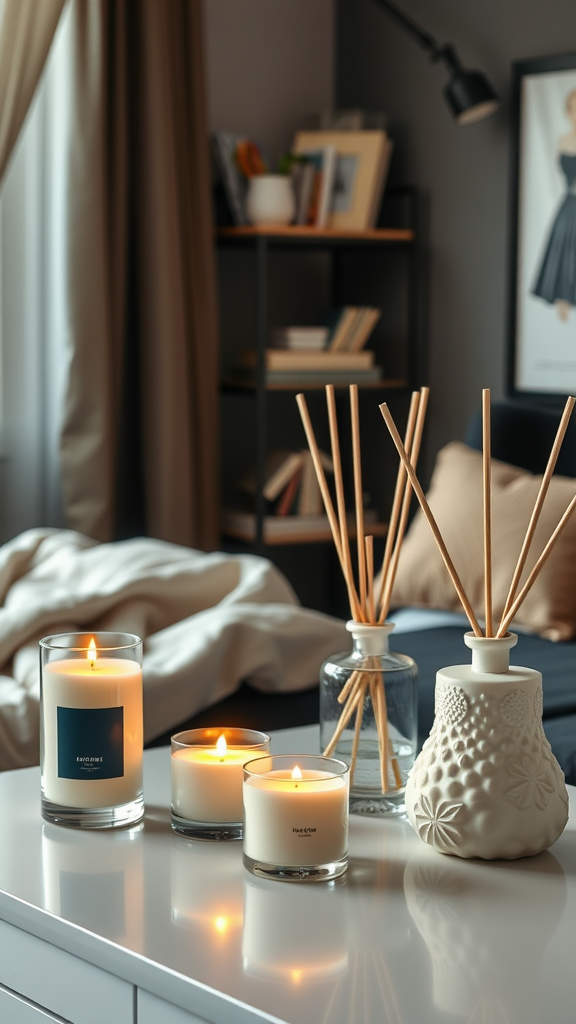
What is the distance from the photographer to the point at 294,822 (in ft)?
2.87

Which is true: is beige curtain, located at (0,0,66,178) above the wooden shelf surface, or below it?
above

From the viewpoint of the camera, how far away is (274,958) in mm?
764

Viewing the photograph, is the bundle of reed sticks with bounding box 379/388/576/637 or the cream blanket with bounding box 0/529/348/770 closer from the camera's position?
the bundle of reed sticks with bounding box 379/388/576/637

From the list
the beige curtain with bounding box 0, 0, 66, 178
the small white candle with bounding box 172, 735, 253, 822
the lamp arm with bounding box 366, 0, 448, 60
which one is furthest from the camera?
the lamp arm with bounding box 366, 0, 448, 60

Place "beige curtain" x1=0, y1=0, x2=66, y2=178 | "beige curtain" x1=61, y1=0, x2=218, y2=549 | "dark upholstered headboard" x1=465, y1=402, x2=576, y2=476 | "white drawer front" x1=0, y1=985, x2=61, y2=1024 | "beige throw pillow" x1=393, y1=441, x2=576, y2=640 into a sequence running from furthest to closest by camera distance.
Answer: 1. "beige curtain" x1=61, y1=0, x2=218, y2=549
2. "beige curtain" x1=0, y1=0, x2=66, y2=178
3. "dark upholstered headboard" x1=465, y1=402, x2=576, y2=476
4. "beige throw pillow" x1=393, y1=441, x2=576, y2=640
5. "white drawer front" x1=0, y1=985, x2=61, y2=1024

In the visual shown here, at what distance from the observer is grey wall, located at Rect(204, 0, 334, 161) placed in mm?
3752

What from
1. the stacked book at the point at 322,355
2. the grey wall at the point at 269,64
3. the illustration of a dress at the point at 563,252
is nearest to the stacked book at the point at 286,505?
the stacked book at the point at 322,355

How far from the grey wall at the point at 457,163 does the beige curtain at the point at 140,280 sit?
2.21ft

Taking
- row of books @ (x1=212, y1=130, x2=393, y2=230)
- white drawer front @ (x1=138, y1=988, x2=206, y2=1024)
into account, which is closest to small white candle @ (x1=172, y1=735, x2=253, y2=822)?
white drawer front @ (x1=138, y1=988, x2=206, y2=1024)

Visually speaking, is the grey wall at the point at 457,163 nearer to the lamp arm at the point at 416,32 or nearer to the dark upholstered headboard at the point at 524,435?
the lamp arm at the point at 416,32

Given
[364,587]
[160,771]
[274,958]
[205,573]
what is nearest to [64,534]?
[205,573]

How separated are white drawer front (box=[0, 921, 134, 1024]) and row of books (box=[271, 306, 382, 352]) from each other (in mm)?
2862

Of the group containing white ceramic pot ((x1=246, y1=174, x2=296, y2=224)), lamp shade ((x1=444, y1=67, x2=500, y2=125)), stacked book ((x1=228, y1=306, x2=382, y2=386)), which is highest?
lamp shade ((x1=444, y1=67, x2=500, y2=125))

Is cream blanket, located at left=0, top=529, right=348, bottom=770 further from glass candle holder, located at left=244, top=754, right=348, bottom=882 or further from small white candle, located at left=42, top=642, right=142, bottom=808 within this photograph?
glass candle holder, located at left=244, top=754, right=348, bottom=882
